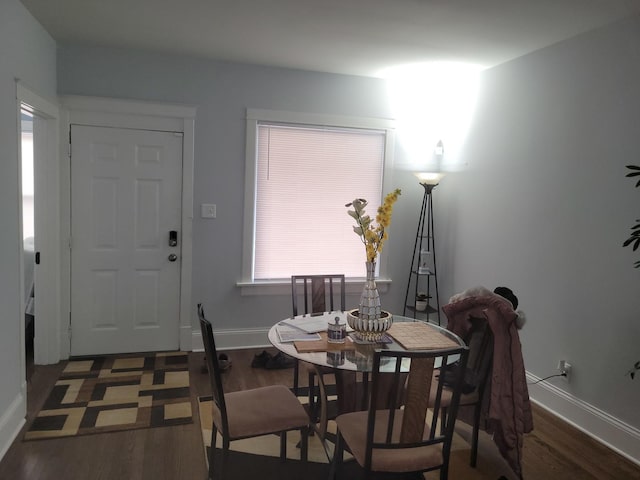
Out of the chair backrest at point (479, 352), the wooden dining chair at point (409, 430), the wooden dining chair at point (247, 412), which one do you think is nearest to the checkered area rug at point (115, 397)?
the wooden dining chair at point (247, 412)

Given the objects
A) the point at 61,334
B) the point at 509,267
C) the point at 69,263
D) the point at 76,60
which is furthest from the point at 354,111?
the point at 61,334

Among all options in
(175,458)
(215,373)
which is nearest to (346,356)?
(215,373)

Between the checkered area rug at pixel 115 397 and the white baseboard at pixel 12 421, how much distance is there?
70 millimetres

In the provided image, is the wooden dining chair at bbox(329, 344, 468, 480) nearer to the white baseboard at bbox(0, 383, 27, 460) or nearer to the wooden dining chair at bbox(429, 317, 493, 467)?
the wooden dining chair at bbox(429, 317, 493, 467)

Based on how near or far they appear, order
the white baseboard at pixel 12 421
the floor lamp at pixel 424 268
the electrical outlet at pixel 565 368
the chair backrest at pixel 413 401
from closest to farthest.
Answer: the chair backrest at pixel 413 401
the white baseboard at pixel 12 421
the electrical outlet at pixel 565 368
the floor lamp at pixel 424 268

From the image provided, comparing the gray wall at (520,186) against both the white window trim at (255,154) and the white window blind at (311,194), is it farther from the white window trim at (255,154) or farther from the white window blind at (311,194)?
the white window blind at (311,194)

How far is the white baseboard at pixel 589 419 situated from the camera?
280 cm

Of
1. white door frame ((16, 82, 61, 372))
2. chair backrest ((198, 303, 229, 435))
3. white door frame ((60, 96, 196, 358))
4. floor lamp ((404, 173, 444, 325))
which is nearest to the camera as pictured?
chair backrest ((198, 303, 229, 435))

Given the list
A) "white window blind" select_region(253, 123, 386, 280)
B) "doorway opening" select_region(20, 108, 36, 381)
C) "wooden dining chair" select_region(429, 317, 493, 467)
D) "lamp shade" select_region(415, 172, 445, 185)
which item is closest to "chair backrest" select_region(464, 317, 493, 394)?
"wooden dining chair" select_region(429, 317, 493, 467)

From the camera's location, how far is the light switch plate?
13.7ft

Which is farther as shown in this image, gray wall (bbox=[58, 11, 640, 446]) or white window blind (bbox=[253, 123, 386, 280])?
white window blind (bbox=[253, 123, 386, 280])

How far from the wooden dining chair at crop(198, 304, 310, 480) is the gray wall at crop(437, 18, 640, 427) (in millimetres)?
1919

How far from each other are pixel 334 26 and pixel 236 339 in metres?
2.71

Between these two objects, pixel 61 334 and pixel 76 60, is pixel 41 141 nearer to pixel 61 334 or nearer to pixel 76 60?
pixel 76 60
